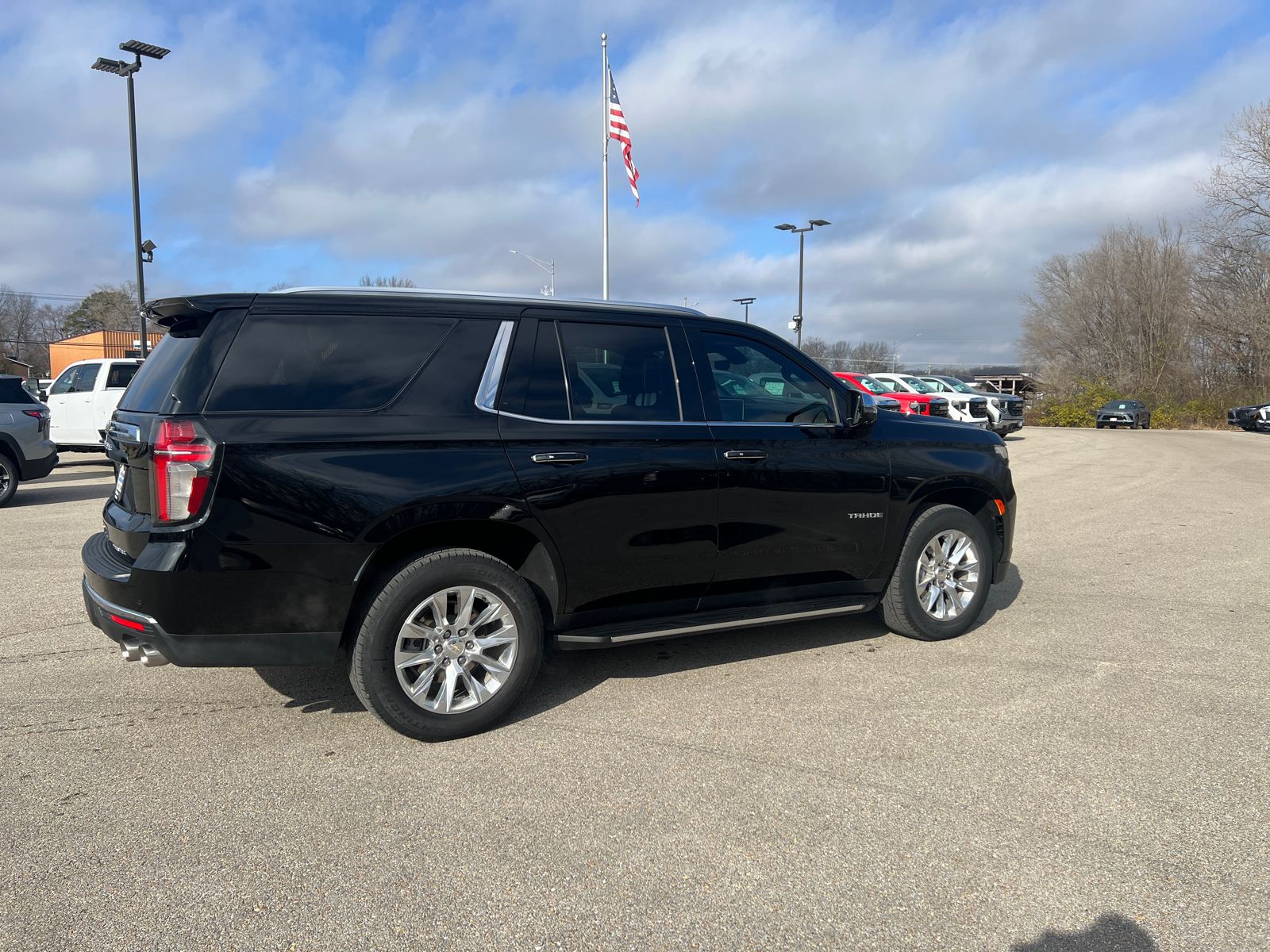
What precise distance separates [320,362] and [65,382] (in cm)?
1471

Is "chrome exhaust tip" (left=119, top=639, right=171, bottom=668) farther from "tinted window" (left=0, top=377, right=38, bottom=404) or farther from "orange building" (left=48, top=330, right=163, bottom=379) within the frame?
"orange building" (left=48, top=330, right=163, bottom=379)

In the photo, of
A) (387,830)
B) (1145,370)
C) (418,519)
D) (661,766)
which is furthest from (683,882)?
(1145,370)

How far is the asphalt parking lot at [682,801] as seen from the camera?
8.46ft

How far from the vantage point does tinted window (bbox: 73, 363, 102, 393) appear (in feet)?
50.2

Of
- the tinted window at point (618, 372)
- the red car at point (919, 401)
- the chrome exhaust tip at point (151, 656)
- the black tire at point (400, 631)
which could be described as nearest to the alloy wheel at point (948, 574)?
the tinted window at point (618, 372)

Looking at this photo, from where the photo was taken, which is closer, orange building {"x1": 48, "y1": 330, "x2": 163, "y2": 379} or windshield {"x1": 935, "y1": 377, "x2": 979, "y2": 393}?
windshield {"x1": 935, "y1": 377, "x2": 979, "y2": 393}

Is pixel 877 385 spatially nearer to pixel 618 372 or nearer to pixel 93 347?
pixel 618 372

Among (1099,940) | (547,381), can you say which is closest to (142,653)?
(547,381)

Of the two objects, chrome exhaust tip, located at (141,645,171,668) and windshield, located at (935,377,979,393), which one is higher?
windshield, located at (935,377,979,393)

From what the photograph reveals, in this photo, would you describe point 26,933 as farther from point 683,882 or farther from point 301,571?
point 683,882

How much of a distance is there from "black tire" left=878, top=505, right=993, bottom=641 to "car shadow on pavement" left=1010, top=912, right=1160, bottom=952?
266 centimetres

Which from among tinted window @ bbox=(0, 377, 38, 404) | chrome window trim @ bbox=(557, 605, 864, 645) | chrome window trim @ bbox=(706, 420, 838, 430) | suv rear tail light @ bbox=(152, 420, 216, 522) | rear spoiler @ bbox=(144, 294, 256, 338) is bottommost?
chrome window trim @ bbox=(557, 605, 864, 645)

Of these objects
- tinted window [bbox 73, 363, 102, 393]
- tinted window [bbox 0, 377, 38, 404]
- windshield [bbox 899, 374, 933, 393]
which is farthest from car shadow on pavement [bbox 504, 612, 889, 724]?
windshield [bbox 899, 374, 933, 393]

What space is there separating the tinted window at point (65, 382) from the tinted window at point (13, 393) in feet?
14.3
